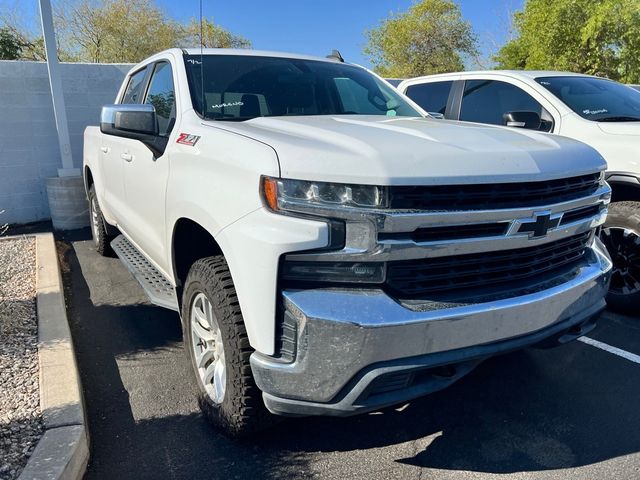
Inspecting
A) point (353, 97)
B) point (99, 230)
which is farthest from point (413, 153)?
point (99, 230)

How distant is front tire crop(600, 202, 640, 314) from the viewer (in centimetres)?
411

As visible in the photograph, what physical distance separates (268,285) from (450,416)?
1.52m

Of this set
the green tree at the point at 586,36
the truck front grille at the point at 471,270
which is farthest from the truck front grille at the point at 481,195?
the green tree at the point at 586,36

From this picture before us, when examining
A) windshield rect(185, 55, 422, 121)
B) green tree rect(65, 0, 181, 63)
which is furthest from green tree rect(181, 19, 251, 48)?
windshield rect(185, 55, 422, 121)

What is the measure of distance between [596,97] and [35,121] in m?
6.85

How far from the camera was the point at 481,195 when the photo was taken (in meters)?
2.18

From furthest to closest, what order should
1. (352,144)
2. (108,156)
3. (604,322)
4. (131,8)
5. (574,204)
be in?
(131,8) < (108,156) < (604,322) < (574,204) < (352,144)

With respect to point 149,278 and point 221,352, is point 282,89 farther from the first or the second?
point 221,352

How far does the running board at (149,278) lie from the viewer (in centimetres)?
326

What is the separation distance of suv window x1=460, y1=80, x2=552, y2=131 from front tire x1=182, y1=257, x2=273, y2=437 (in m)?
3.56

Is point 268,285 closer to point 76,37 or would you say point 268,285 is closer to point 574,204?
point 574,204

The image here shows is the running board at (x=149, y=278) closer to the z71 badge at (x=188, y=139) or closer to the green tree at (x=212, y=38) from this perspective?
the z71 badge at (x=188, y=139)

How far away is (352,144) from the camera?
7.32 feet

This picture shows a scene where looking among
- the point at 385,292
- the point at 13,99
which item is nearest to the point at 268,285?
the point at 385,292
